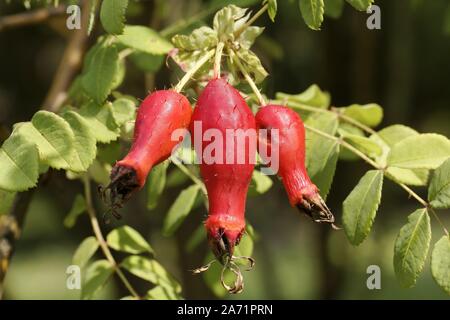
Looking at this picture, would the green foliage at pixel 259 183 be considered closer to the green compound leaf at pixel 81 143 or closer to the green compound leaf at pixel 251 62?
the green compound leaf at pixel 251 62

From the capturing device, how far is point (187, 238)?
328cm

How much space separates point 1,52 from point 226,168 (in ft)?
17.9

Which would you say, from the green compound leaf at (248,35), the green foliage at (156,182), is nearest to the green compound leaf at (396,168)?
the green compound leaf at (248,35)

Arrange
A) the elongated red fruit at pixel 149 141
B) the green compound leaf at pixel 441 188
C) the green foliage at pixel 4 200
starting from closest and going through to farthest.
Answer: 1. the elongated red fruit at pixel 149 141
2. the green compound leaf at pixel 441 188
3. the green foliage at pixel 4 200

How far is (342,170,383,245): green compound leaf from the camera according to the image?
153 cm

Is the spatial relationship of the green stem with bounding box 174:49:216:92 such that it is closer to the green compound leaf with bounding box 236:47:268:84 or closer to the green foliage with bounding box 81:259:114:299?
the green compound leaf with bounding box 236:47:268:84

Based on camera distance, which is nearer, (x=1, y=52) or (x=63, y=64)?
(x=63, y=64)

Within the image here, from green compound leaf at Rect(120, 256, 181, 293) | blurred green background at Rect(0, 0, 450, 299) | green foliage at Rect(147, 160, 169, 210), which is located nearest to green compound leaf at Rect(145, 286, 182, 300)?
green compound leaf at Rect(120, 256, 181, 293)

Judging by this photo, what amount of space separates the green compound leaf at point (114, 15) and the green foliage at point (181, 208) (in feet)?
1.72

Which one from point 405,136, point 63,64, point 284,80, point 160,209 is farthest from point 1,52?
point 405,136

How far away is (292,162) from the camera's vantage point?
1.36 metres

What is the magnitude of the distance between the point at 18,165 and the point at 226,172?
0.40 m

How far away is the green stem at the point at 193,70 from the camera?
4.52 ft

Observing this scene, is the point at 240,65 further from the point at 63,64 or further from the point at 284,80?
the point at 284,80
